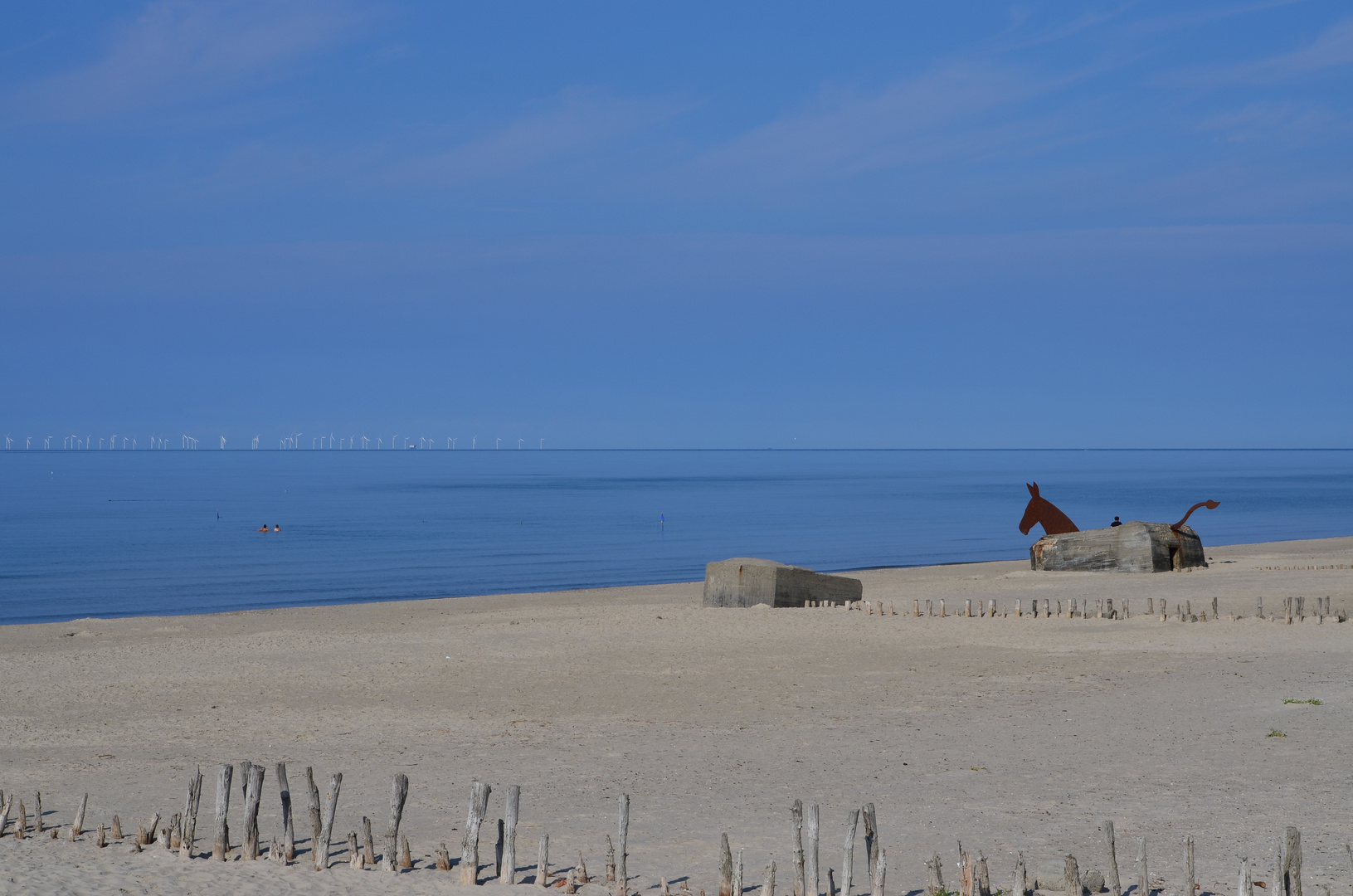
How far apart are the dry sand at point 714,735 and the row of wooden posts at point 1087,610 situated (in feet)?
1.64

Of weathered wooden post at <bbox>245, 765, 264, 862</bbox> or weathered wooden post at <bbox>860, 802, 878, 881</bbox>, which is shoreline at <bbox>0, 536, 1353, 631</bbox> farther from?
weathered wooden post at <bbox>245, 765, 264, 862</bbox>

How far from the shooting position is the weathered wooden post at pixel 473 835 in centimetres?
846

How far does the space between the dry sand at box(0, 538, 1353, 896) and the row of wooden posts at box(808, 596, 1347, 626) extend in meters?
0.50

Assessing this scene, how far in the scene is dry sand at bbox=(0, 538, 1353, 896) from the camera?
368 inches

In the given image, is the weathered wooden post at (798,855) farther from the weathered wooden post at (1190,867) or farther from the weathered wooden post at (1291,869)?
the weathered wooden post at (1291,869)

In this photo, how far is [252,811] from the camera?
9.01 metres

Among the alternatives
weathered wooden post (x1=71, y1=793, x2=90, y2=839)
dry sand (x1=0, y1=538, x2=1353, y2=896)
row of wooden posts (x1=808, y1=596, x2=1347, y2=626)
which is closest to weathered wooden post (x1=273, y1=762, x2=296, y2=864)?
dry sand (x1=0, y1=538, x2=1353, y2=896)

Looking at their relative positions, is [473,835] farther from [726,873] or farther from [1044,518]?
[1044,518]

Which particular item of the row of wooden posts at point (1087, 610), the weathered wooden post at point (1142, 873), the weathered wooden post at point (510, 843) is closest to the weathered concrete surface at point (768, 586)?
the row of wooden posts at point (1087, 610)

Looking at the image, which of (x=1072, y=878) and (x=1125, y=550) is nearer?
(x=1072, y=878)

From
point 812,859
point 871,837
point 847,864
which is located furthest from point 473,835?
point 871,837

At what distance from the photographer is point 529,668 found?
19.6 metres

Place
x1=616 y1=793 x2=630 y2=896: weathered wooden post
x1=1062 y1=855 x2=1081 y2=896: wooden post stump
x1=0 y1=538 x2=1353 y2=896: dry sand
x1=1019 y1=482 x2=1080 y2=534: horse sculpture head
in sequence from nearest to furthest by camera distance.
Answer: x1=1062 y1=855 x2=1081 y2=896: wooden post stump, x1=616 y1=793 x2=630 y2=896: weathered wooden post, x1=0 y1=538 x2=1353 y2=896: dry sand, x1=1019 y1=482 x2=1080 y2=534: horse sculpture head

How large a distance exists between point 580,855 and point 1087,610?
57.2 feet
